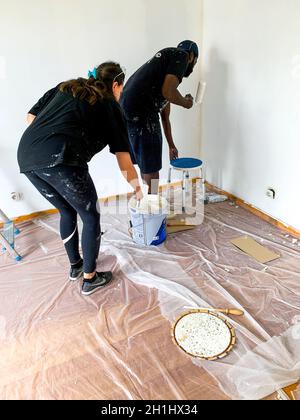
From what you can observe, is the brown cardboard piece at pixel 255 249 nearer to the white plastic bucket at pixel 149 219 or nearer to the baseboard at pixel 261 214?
the baseboard at pixel 261 214

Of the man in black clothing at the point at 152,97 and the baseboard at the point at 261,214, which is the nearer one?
the man in black clothing at the point at 152,97

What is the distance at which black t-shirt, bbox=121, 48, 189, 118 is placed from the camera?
73.8 inches

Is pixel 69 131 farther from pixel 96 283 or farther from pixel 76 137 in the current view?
pixel 96 283

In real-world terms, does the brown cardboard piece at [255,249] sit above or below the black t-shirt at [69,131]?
below

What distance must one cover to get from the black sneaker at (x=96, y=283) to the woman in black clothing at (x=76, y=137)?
0.37 m

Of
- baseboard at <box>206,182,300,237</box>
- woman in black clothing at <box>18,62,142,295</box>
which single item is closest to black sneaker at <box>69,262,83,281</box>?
woman in black clothing at <box>18,62,142,295</box>

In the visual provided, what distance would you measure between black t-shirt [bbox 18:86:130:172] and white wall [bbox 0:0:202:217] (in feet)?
3.26

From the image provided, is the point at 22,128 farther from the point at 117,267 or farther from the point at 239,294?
the point at 239,294

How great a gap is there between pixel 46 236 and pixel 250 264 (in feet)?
4.62

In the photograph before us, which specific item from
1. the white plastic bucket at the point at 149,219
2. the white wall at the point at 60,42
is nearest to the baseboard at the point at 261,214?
the white plastic bucket at the point at 149,219

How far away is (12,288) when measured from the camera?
69.3 inches

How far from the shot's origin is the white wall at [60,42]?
2074 millimetres

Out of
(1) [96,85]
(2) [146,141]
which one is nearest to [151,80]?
(2) [146,141]

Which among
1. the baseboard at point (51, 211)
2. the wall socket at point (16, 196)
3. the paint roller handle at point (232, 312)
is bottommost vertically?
the paint roller handle at point (232, 312)
